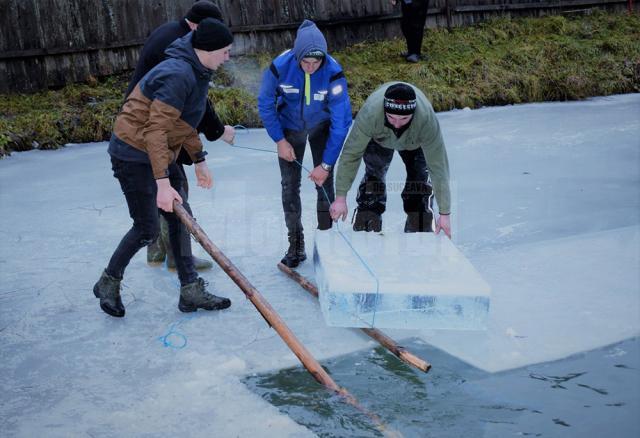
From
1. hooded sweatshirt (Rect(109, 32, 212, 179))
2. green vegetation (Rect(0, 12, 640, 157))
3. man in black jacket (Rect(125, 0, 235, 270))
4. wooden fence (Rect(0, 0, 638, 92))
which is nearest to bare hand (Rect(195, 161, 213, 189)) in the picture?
man in black jacket (Rect(125, 0, 235, 270))

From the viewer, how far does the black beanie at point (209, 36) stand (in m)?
3.45

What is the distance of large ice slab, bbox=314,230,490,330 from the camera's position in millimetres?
3213

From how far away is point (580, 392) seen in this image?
10.1ft

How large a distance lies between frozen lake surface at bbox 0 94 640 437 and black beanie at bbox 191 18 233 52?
1.40m

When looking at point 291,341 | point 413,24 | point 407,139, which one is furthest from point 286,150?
point 413,24

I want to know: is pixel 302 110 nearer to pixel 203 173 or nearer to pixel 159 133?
pixel 203 173

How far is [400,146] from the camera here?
410 centimetres

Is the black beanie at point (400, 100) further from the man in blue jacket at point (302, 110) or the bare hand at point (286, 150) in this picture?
the bare hand at point (286, 150)

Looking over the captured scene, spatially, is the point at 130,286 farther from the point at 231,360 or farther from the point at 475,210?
the point at 475,210

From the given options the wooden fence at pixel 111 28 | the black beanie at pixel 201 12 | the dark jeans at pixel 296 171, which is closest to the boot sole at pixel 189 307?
the dark jeans at pixel 296 171

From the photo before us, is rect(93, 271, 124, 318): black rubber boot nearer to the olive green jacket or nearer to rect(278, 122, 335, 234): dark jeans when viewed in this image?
rect(278, 122, 335, 234): dark jeans

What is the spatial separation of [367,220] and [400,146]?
2.09ft

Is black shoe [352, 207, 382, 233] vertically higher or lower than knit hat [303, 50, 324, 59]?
lower

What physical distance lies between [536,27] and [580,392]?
925 centimetres
